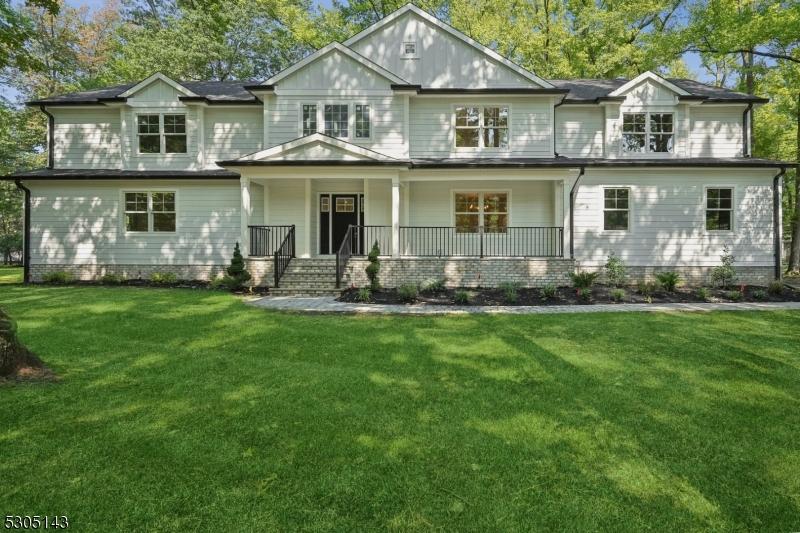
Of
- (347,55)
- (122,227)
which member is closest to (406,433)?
(347,55)

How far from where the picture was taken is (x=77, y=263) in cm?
1448

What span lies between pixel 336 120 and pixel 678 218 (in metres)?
12.0

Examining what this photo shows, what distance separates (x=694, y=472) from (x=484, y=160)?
11.7 metres

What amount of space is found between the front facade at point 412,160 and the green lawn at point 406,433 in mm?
8170

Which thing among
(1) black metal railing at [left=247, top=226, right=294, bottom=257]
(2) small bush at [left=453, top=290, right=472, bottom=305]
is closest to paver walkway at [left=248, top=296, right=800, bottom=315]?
(2) small bush at [left=453, top=290, right=472, bottom=305]

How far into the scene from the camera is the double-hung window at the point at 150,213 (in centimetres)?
1462

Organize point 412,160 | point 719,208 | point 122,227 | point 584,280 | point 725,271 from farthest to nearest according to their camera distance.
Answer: point 122,227
point 719,208
point 412,160
point 725,271
point 584,280

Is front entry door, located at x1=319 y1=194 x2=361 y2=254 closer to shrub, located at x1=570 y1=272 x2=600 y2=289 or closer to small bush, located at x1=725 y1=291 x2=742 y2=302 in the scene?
shrub, located at x1=570 y1=272 x2=600 y2=289

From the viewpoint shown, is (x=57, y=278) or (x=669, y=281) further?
(x=57, y=278)

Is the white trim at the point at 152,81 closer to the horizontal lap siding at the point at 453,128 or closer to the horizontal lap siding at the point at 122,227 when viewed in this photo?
the horizontal lap siding at the point at 122,227

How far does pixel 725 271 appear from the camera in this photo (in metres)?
12.8

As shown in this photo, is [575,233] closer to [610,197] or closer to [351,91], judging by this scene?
[610,197]

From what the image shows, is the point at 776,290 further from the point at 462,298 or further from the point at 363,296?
the point at 363,296

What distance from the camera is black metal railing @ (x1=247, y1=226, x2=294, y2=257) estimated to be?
13.3 metres
